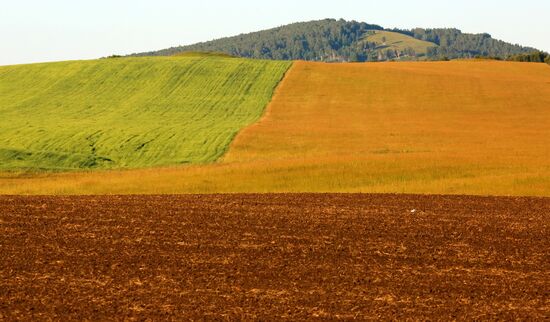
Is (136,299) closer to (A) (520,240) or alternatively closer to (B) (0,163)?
(A) (520,240)

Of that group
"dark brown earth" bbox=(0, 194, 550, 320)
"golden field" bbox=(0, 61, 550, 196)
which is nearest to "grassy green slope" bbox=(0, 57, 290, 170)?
"golden field" bbox=(0, 61, 550, 196)

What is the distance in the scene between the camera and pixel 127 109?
6106 cm

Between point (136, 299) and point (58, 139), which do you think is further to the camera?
point (58, 139)

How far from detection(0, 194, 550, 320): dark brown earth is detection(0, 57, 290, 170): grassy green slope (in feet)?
60.4

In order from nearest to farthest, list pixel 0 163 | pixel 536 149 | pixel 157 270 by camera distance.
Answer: pixel 157 270 < pixel 0 163 < pixel 536 149

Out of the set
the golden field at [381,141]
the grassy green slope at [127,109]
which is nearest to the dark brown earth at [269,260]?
the golden field at [381,141]

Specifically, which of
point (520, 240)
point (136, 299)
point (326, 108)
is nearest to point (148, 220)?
point (136, 299)

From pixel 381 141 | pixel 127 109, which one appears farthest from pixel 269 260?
pixel 127 109

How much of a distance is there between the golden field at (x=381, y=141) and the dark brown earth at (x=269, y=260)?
691 centimetres

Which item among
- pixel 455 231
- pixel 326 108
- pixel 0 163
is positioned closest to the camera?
pixel 455 231

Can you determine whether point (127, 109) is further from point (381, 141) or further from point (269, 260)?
point (269, 260)

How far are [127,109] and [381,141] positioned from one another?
23931 mm

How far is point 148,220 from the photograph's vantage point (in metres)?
18.8

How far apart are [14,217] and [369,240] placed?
821cm
